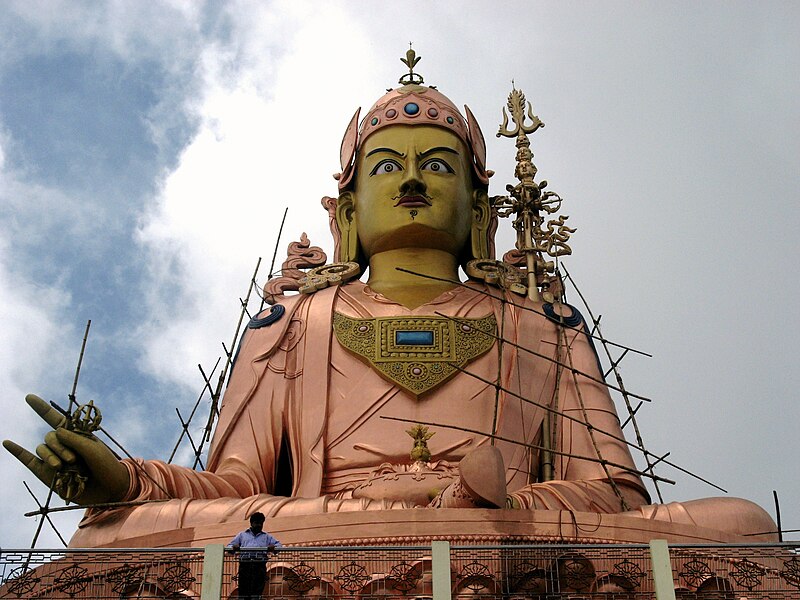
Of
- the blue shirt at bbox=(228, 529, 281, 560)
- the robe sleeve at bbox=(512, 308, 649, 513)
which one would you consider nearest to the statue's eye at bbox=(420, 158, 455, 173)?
the robe sleeve at bbox=(512, 308, 649, 513)

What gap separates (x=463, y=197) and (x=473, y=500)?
3.34 metres

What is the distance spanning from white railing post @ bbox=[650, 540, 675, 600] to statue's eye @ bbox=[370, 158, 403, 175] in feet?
14.3

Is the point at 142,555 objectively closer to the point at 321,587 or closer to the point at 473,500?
the point at 321,587

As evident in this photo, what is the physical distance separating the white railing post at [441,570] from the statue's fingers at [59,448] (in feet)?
7.89

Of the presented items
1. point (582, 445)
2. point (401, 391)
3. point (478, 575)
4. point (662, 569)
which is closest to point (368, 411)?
point (401, 391)

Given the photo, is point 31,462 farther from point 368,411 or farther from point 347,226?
point 347,226

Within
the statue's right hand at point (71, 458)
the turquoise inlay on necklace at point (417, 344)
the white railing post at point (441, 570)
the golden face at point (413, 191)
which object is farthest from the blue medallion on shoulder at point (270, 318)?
the white railing post at point (441, 570)

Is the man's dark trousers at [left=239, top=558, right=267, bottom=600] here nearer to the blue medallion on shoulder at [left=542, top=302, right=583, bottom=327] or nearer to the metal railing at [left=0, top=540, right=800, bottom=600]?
the metal railing at [left=0, top=540, right=800, bottom=600]

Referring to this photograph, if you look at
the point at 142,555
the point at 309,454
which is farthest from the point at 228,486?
the point at 142,555

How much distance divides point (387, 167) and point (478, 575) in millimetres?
4100

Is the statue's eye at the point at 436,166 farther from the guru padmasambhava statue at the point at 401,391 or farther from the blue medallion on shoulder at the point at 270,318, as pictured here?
the blue medallion on shoulder at the point at 270,318

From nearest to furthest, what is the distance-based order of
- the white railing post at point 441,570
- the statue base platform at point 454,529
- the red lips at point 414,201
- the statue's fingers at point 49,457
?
the white railing post at point 441,570, the statue base platform at point 454,529, the statue's fingers at point 49,457, the red lips at point 414,201

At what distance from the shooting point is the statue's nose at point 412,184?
8812 mm

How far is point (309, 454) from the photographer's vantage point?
8086 mm
